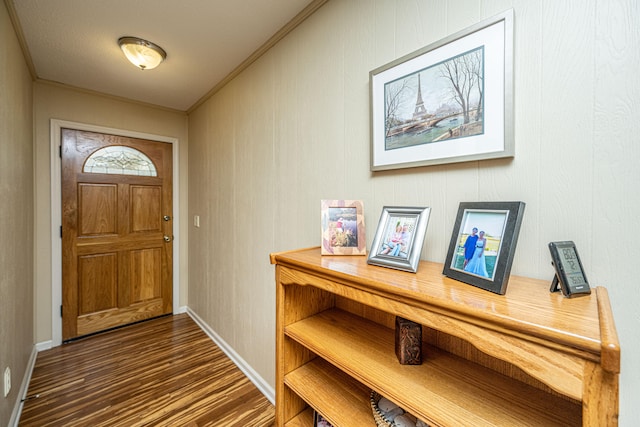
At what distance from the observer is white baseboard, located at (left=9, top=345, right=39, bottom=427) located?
160 cm

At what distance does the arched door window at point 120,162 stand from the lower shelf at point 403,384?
2.74 metres

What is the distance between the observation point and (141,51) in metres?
1.85

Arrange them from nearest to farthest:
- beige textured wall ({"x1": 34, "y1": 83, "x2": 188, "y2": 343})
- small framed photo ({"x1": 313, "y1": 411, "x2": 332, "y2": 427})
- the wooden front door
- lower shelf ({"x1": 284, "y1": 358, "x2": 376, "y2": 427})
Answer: lower shelf ({"x1": 284, "y1": 358, "x2": 376, "y2": 427}) < small framed photo ({"x1": 313, "y1": 411, "x2": 332, "y2": 427}) < beige textured wall ({"x1": 34, "y1": 83, "x2": 188, "y2": 343}) < the wooden front door

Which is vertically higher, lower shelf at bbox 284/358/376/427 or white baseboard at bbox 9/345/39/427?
lower shelf at bbox 284/358/376/427

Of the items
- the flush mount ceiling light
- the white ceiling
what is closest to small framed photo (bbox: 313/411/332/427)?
the white ceiling

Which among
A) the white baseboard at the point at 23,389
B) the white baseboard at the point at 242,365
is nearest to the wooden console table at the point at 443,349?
the white baseboard at the point at 242,365

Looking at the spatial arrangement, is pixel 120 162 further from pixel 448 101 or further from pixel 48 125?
pixel 448 101

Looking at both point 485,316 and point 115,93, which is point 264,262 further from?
point 115,93

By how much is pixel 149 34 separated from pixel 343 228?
72.6 inches

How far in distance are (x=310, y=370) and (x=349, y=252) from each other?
569 mm

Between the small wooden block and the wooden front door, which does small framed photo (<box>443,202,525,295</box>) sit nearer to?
the small wooden block

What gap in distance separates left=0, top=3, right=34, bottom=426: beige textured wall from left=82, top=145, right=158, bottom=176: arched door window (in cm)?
46

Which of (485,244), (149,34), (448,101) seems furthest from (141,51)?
(485,244)

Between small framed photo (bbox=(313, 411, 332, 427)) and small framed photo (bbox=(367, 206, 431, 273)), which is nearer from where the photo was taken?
small framed photo (bbox=(367, 206, 431, 273))
